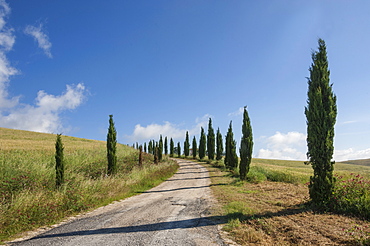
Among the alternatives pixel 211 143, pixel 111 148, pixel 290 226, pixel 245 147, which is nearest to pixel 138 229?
pixel 290 226

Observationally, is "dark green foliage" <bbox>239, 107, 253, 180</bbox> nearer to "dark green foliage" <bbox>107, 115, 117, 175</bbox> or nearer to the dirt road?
the dirt road

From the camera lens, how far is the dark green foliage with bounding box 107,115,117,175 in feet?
64.1

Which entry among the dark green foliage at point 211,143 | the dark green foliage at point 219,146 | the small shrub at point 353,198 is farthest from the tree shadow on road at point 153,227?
the dark green foliage at point 211,143

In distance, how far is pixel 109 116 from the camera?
21.4 meters

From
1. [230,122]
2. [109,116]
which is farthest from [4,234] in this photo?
[230,122]

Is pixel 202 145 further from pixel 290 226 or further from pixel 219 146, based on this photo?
pixel 290 226

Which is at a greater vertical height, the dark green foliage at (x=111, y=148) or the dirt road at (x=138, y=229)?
the dark green foliage at (x=111, y=148)

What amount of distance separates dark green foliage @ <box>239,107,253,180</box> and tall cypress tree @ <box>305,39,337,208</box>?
939 centimetres

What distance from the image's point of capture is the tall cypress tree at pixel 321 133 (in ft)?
27.4

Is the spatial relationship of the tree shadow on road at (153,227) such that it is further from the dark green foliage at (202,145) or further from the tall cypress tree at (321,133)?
the dark green foliage at (202,145)

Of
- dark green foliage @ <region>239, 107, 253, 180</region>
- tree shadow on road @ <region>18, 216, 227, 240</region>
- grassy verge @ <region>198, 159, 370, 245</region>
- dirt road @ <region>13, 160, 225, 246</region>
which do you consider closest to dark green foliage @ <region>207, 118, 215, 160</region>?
dark green foliage @ <region>239, 107, 253, 180</region>

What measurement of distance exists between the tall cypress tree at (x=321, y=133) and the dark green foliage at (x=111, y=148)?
16515 mm

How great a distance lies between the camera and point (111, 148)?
1983cm

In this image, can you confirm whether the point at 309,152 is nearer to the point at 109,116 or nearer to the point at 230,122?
the point at 109,116
